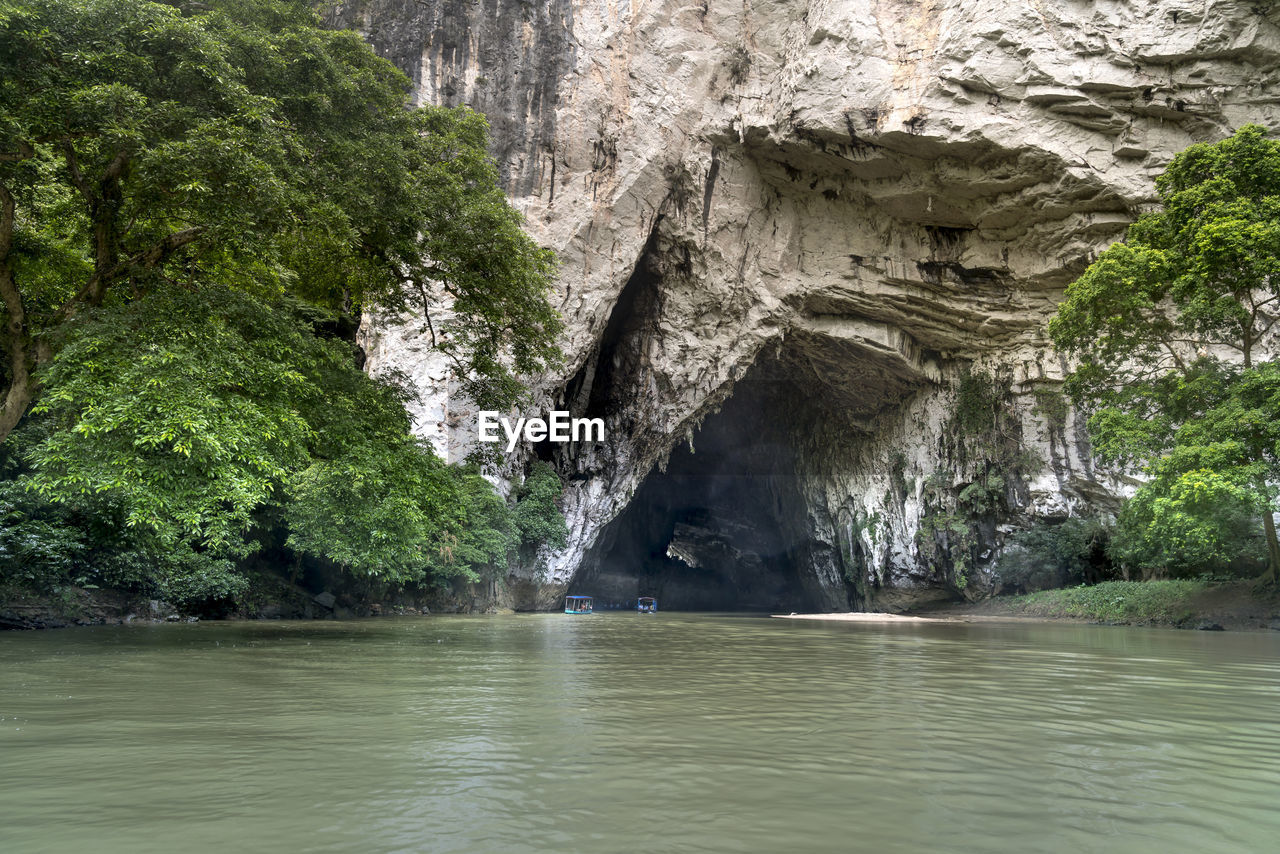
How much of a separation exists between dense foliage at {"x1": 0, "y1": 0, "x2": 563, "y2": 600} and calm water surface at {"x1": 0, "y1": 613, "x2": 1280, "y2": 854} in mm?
2181

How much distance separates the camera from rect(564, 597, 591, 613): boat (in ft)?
88.1

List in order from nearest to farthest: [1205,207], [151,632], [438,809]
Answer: [438,809] → [151,632] → [1205,207]

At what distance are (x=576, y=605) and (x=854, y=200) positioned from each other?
17.2m

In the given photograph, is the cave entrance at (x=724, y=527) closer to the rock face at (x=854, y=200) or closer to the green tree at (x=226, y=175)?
the rock face at (x=854, y=200)

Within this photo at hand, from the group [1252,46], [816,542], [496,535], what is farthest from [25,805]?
A: [816,542]

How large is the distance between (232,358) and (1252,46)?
73.6 feet

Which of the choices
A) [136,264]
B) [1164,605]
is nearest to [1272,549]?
[1164,605]

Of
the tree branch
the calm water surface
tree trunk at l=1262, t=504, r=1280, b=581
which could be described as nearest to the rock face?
tree trunk at l=1262, t=504, r=1280, b=581

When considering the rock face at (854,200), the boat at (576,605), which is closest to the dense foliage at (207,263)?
the rock face at (854,200)

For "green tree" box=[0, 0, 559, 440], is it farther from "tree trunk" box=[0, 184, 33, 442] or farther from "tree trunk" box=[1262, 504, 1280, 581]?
"tree trunk" box=[1262, 504, 1280, 581]

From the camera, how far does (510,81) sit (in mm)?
21484

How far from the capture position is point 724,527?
39125mm

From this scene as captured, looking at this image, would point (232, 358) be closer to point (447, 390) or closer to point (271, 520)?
point (271, 520)

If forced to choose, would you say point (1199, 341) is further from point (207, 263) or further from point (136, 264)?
point (136, 264)
